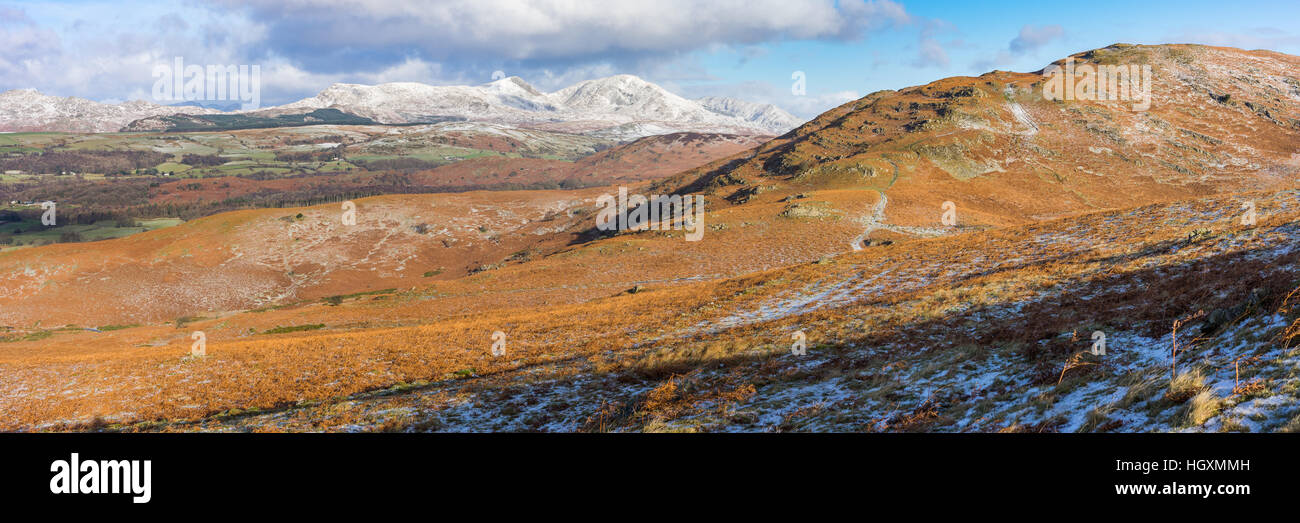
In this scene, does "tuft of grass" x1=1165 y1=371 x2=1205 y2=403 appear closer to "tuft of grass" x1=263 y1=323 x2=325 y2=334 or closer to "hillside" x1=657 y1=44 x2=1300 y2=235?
"tuft of grass" x1=263 y1=323 x2=325 y2=334

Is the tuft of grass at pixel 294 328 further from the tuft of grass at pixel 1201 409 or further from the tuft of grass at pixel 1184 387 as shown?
the tuft of grass at pixel 1201 409

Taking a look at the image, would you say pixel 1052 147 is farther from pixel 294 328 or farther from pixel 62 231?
pixel 62 231

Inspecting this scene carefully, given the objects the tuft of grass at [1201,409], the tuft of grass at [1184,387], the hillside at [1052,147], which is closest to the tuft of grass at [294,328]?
the tuft of grass at [1184,387]

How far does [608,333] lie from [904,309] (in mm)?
12209

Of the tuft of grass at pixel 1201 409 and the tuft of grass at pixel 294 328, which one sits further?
the tuft of grass at pixel 294 328

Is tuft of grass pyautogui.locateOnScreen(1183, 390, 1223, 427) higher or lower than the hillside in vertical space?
lower

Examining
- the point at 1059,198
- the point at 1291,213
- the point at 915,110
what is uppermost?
the point at 915,110

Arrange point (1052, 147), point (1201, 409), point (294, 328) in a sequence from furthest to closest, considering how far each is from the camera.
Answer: point (1052, 147)
point (294, 328)
point (1201, 409)

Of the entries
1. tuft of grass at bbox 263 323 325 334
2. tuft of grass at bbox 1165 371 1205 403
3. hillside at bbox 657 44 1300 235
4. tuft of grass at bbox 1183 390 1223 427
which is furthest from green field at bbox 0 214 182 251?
tuft of grass at bbox 1183 390 1223 427

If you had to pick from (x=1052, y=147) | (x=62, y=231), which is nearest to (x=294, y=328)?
(x=1052, y=147)

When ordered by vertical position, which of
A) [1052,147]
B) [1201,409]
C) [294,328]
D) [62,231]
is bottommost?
[294,328]

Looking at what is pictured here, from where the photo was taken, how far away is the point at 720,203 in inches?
3408
